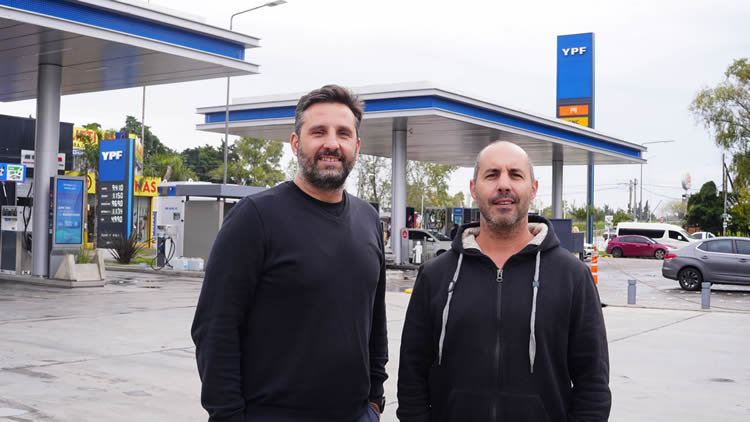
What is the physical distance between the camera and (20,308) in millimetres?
13117

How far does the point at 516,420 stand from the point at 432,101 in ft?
75.3

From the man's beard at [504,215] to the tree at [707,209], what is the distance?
237ft

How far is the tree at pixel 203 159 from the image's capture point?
3666 inches

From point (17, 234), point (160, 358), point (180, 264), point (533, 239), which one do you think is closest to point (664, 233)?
point (180, 264)

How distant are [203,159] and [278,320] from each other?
306 feet

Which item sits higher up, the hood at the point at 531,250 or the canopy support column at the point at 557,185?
the canopy support column at the point at 557,185

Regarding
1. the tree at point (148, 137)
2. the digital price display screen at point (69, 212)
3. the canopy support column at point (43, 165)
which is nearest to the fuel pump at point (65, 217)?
the digital price display screen at point (69, 212)

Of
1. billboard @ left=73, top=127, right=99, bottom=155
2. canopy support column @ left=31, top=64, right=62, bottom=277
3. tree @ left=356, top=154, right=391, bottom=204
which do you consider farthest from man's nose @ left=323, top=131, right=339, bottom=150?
tree @ left=356, top=154, right=391, bottom=204

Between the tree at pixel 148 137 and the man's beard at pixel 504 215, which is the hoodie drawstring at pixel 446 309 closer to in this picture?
the man's beard at pixel 504 215

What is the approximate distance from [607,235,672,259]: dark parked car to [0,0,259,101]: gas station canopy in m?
32.4

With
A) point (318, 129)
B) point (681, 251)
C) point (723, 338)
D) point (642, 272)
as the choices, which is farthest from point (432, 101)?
point (318, 129)

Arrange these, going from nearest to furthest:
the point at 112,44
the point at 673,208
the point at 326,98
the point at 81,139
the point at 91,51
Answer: the point at 326,98, the point at 112,44, the point at 91,51, the point at 81,139, the point at 673,208

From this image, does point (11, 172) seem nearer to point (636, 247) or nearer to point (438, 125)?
point (438, 125)

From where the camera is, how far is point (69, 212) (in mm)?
17688
